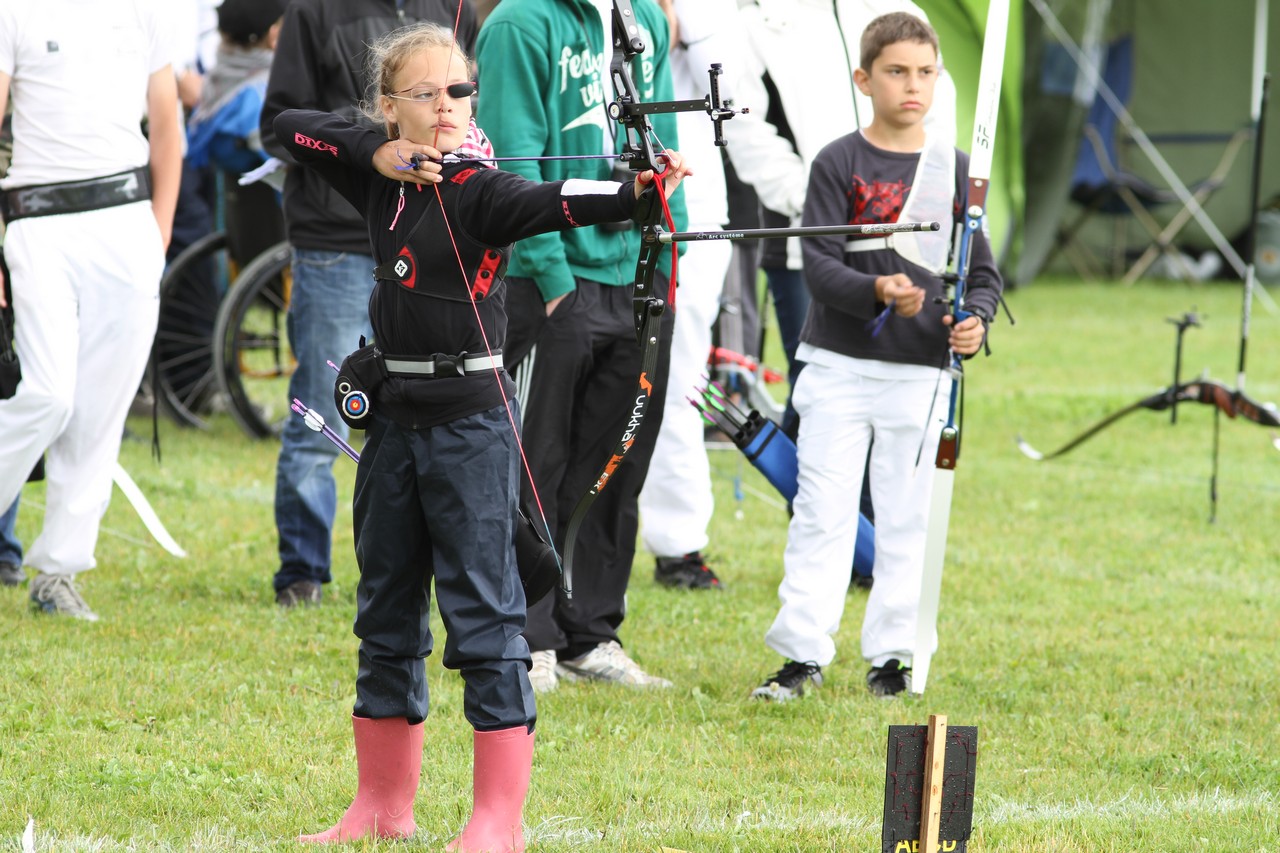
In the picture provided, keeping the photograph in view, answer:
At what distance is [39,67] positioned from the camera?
4.52m

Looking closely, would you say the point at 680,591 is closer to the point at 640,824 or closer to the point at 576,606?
the point at 576,606

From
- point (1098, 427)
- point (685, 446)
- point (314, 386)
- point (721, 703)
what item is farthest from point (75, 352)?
point (1098, 427)

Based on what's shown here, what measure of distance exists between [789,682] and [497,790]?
4.65 feet

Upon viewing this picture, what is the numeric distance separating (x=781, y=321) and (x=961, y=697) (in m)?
2.04

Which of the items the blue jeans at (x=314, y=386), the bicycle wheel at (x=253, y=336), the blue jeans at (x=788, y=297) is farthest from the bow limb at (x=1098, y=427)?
the blue jeans at (x=314, y=386)

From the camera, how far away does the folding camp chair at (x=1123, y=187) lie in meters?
14.4

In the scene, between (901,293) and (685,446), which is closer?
(901,293)

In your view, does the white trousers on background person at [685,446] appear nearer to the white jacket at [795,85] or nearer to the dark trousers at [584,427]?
the white jacket at [795,85]

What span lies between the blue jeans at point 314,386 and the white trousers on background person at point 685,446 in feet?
3.48

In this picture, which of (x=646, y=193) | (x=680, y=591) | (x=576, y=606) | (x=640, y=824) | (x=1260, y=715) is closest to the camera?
(x=646, y=193)

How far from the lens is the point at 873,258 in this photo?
4.27 meters

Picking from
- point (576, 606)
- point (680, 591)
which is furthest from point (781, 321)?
point (576, 606)

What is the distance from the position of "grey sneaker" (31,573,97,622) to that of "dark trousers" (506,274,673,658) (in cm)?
143

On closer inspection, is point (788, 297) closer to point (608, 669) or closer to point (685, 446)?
point (685, 446)
